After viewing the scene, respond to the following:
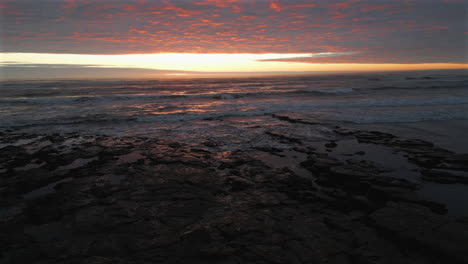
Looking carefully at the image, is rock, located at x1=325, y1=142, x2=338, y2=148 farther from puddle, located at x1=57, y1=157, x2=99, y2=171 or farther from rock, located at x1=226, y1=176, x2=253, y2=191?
puddle, located at x1=57, y1=157, x2=99, y2=171

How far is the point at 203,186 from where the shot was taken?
5582 millimetres

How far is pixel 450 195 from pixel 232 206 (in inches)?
177

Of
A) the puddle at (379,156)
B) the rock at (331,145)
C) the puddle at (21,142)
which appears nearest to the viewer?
the puddle at (379,156)

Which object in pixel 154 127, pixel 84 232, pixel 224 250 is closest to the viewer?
pixel 224 250

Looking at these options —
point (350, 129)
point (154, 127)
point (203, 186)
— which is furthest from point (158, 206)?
point (350, 129)

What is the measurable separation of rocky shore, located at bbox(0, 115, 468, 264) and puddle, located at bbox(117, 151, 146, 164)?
6 centimetres

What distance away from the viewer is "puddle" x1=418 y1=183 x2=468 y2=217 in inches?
170

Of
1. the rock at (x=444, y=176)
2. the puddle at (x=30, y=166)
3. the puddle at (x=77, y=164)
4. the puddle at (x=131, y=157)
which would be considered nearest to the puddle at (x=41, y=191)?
the puddle at (x=77, y=164)

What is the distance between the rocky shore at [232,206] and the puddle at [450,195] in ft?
0.32

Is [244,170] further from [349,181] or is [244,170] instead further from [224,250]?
[224,250]

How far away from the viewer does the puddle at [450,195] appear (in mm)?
4316

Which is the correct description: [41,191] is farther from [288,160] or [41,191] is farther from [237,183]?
[288,160]

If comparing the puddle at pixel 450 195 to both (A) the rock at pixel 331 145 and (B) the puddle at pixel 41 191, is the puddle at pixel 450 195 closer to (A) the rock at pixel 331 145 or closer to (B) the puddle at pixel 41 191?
(A) the rock at pixel 331 145

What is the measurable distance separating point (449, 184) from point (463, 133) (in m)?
6.78
